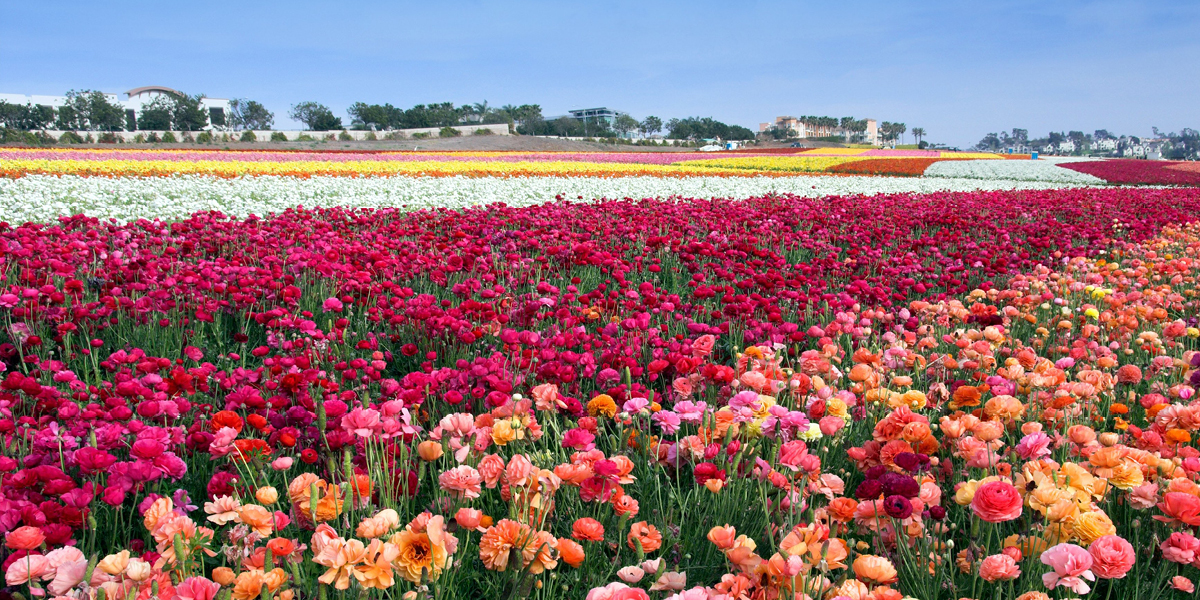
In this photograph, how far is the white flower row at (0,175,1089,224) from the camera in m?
9.20

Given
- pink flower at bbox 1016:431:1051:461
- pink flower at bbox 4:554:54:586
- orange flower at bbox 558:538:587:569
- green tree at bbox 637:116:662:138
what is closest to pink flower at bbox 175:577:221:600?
pink flower at bbox 4:554:54:586

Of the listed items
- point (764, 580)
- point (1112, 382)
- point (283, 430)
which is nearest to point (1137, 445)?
point (1112, 382)

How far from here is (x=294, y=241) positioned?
233 inches

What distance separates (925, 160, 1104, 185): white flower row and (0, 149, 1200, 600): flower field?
22637 millimetres

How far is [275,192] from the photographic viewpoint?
38.1 ft

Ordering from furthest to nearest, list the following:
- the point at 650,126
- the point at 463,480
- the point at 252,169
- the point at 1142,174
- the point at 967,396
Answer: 1. the point at 650,126
2. the point at 1142,174
3. the point at 252,169
4. the point at 967,396
5. the point at 463,480

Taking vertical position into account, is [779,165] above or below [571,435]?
above

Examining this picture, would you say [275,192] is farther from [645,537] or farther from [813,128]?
[813,128]

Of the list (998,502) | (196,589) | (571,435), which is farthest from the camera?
(571,435)

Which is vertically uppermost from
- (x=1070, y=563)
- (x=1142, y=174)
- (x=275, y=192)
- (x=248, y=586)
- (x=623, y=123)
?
(x=623, y=123)

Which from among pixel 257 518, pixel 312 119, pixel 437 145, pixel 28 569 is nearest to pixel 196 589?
pixel 257 518

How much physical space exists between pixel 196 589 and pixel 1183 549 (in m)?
2.09

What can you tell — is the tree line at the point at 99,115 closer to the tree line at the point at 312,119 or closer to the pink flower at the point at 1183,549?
the tree line at the point at 312,119

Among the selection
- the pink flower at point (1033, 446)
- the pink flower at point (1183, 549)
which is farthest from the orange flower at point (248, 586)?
the pink flower at point (1183, 549)
